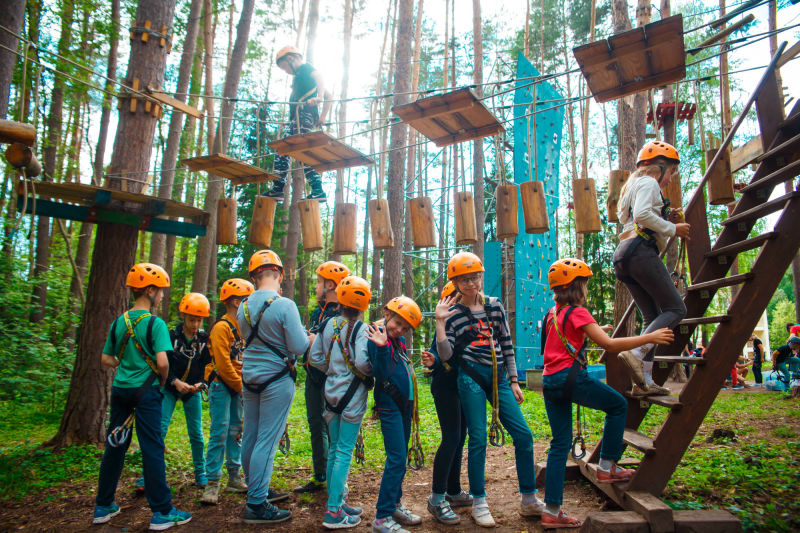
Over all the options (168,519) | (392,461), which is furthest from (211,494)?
(392,461)

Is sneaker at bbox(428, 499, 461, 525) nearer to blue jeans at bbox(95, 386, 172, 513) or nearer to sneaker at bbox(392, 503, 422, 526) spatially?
sneaker at bbox(392, 503, 422, 526)

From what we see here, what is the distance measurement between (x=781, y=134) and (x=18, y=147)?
227 inches

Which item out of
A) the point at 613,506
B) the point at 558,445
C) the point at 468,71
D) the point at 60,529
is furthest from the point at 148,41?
the point at 468,71

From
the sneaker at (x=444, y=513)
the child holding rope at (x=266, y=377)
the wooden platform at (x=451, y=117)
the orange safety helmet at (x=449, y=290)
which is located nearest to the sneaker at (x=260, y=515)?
the child holding rope at (x=266, y=377)

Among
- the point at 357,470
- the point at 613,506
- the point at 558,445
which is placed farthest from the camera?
the point at 357,470

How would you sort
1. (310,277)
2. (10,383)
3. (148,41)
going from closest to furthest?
(148,41)
(10,383)
(310,277)

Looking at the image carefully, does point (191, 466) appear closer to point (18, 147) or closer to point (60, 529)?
point (60, 529)

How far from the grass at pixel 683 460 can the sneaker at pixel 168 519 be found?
971 mm

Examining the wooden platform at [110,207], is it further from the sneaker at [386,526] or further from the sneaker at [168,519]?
the sneaker at [386,526]

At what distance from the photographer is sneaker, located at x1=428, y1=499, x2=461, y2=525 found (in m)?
3.39

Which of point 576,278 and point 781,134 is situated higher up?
point 781,134

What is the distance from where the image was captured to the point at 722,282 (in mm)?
3307

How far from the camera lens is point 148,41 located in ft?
19.2

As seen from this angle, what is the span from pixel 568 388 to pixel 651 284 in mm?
956
